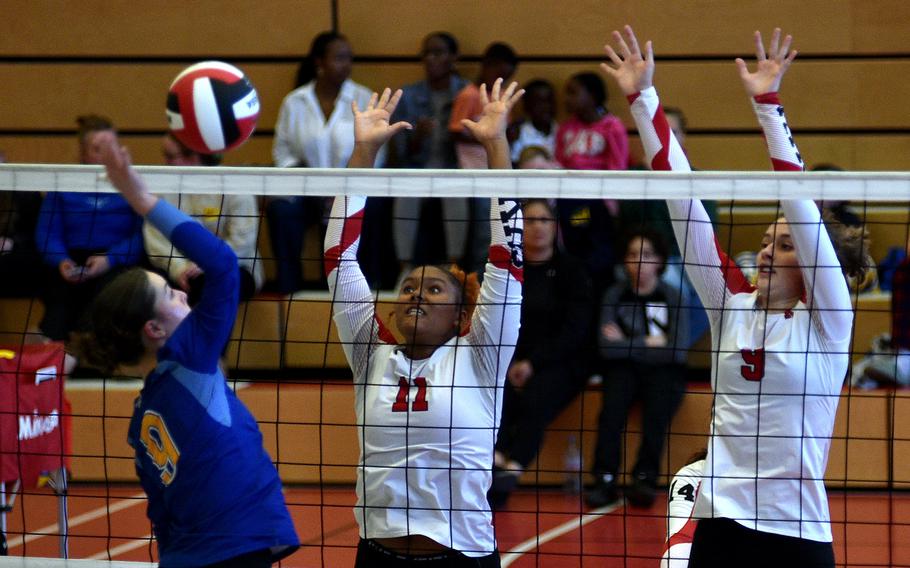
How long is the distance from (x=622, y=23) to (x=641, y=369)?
279cm

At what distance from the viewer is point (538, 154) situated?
6.61m

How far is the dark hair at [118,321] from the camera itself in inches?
107

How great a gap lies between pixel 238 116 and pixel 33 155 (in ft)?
15.7

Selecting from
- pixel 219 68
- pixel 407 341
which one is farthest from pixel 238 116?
pixel 407 341

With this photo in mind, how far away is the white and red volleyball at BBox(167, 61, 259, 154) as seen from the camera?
13.1 ft

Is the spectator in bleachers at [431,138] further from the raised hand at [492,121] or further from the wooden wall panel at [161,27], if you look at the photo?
the raised hand at [492,121]

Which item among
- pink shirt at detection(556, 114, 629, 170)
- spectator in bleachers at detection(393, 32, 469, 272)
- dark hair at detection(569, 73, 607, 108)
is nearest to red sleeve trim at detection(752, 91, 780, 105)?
spectator in bleachers at detection(393, 32, 469, 272)

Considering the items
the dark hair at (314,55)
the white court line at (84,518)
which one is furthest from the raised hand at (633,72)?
the dark hair at (314,55)

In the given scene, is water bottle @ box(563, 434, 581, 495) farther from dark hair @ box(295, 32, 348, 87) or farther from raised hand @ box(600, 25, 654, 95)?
raised hand @ box(600, 25, 654, 95)

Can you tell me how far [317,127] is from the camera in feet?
23.9

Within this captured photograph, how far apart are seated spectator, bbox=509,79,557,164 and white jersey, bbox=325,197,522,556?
4.07 m

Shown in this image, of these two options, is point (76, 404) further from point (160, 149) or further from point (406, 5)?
point (406, 5)

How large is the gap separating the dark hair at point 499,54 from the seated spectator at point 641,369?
162cm

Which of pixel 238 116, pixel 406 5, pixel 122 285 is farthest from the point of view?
pixel 406 5
